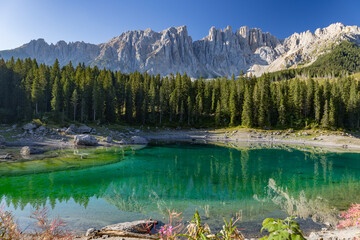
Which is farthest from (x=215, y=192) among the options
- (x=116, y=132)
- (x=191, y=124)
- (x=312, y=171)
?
(x=191, y=124)

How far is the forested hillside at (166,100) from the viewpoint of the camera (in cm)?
6525

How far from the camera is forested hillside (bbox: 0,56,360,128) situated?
2569 inches

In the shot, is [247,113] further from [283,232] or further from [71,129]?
[283,232]

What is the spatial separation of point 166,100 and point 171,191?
Answer: 255 feet

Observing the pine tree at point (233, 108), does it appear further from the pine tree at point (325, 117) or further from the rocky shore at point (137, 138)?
the pine tree at point (325, 117)

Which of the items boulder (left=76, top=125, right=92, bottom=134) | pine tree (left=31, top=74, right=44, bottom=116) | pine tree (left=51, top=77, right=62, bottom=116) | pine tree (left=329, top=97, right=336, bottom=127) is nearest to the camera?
boulder (left=76, top=125, right=92, bottom=134)

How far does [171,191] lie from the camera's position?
19203mm

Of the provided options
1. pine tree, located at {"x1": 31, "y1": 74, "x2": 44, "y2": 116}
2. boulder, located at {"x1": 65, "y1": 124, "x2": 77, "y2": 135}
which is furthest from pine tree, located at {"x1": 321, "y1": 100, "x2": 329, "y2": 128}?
pine tree, located at {"x1": 31, "y1": 74, "x2": 44, "y2": 116}

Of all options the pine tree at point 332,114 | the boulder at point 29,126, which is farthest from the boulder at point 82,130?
the pine tree at point 332,114

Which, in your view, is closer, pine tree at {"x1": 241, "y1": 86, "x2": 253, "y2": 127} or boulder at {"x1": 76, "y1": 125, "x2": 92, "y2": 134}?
boulder at {"x1": 76, "y1": 125, "x2": 92, "y2": 134}

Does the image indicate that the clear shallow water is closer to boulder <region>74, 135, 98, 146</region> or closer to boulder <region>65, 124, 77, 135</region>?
boulder <region>74, 135, 98, 146</region>

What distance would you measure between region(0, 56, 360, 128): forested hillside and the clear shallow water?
149 ft

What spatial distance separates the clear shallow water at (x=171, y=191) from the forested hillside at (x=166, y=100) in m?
45.3

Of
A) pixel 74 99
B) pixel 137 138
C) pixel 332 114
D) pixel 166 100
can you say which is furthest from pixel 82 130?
pixel 332 114
